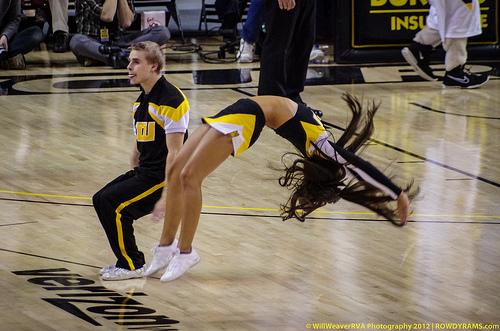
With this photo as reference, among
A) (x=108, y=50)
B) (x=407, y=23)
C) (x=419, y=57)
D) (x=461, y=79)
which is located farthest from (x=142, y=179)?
(x=407, y=23)

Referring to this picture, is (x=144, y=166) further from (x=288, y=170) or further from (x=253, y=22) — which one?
(x=253, y=22)

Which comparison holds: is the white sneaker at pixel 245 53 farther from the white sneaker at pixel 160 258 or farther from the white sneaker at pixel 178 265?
the white sneaker at pixel 178 265

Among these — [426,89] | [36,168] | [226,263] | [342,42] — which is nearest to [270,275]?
[226,263]

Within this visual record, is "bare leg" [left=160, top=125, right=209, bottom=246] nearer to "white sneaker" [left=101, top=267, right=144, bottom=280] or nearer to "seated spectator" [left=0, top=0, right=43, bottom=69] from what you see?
"white sneaker" [left=101, top=267, right=144, bottom=280]

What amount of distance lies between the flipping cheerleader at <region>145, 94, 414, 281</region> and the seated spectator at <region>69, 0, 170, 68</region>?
7.41 meters

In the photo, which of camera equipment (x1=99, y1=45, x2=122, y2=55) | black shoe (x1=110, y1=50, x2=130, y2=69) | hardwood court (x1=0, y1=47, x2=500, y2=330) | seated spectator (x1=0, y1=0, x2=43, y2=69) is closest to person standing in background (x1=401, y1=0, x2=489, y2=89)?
hardwood court (x1=0, y1=47, x2=500, y2=330)

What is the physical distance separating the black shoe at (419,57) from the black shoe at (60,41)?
459cm

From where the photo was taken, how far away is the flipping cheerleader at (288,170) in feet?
19.0

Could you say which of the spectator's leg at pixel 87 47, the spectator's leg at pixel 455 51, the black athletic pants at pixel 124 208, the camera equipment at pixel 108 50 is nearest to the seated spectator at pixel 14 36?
the spectator's leg at pixel 87 47

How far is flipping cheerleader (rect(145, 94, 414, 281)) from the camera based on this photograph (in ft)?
19.0

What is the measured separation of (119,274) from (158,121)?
0.83m

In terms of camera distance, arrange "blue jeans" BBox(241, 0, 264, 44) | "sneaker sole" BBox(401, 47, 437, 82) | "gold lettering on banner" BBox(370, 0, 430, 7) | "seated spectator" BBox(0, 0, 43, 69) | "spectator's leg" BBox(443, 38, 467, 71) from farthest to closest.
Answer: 1. "gold lettering on banner" BBox(370, 0, 430, 7)
2. "blue jeans" BBox(241, 0, 264, 44)
3. "seated spectator" BBox(0, 0, 43, 69)
4. "sneaker sole" BBox(401, 47, 437, 82)
5. "spectator's leg" BBox(443, 38, 467, 71)

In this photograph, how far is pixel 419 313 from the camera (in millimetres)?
5414

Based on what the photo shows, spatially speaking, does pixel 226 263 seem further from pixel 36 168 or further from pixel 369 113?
pixel 36 168
